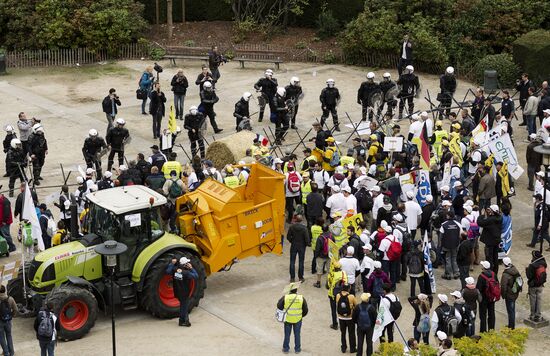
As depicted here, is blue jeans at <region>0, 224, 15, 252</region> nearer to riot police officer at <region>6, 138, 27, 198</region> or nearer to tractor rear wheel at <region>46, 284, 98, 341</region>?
riot police officer at <region>6, 138, 27, 198</region>

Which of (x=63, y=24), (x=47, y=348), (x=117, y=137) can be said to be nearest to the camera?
(x=47, y=348)

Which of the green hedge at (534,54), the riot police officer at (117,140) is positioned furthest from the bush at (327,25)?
the riot police officer at (117,140)

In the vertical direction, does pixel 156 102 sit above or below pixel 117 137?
above

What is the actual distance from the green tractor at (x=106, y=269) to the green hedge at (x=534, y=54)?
752 inches

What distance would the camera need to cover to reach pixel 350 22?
1608 inches

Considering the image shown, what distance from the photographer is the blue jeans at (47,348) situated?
60.1 ft

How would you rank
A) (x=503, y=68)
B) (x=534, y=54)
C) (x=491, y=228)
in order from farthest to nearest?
(x=503, y=68) < (x=534, y=54) < (x=491, y=228)

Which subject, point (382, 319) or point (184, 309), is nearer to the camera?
point (382, 319)

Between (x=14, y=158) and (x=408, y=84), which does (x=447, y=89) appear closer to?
(x=408, y=84)

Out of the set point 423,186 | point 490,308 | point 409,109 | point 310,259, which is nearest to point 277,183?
point 310,259

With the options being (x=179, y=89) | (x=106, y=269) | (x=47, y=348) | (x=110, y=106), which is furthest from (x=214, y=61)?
(x=47, y=348)

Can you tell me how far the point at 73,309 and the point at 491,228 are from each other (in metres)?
8.83

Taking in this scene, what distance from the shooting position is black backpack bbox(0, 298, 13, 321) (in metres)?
18.6

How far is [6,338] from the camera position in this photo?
18.8m
